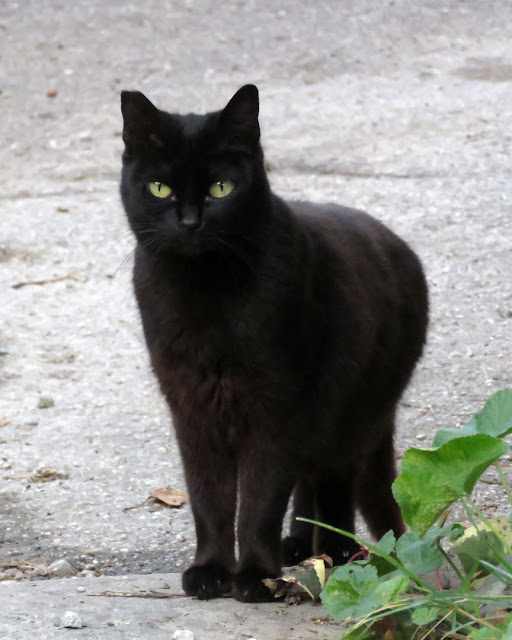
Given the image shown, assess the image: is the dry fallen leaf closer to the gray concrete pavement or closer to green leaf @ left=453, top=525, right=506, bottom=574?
the gray concrete pavement

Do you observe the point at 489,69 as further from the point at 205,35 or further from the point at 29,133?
the point at 29,133

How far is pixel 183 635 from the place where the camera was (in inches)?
74.8

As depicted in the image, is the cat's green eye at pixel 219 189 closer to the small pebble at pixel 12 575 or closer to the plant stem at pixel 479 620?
the plant stem at pixel 479 620

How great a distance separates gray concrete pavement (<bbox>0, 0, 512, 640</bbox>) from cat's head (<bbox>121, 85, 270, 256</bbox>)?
261 millimetres

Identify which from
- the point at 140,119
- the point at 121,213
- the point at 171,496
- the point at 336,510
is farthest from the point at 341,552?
the point at 121,213

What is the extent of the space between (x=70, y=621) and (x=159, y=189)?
0.95 m

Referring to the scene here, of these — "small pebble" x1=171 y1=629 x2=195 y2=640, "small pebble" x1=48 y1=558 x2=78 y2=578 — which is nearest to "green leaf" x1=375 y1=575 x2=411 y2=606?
"small pebble" x1=171 y1=629 x2=195 y2=640

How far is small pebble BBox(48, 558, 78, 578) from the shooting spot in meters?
2.62

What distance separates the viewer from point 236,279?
87.0 inches

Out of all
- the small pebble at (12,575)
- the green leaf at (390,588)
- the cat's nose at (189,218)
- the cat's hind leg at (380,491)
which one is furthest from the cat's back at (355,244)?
the small pebble at (12,575)

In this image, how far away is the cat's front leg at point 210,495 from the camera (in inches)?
92.0

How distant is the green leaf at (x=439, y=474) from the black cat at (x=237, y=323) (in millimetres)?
470

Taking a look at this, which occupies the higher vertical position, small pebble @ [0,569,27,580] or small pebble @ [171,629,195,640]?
small pebble @ [171,629,195,640]

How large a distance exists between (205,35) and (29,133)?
239 centimetres
